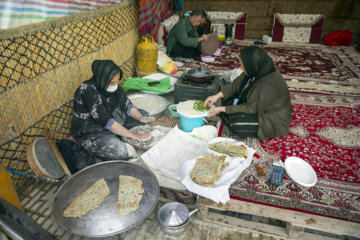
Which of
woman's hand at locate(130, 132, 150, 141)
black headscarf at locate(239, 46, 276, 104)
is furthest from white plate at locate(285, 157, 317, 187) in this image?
woman's hand at locate(130, 132, 150, 141)

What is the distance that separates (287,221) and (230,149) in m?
0.83

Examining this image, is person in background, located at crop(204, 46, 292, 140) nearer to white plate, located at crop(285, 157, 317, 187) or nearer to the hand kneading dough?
the hand kneading dough

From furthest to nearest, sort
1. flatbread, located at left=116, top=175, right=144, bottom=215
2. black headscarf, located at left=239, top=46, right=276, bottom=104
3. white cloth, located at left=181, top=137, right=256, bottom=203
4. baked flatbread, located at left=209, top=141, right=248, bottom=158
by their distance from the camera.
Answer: black headscarf, located at left=239, top=46, right=276, bottom=104
baked flatbread, located at left=209, top=141, right=248, bottom=158
white cloth, located at left=181, top=137, right=256, bottom=203
flatbread, located at left=116, top=175, right=144, bottom=215

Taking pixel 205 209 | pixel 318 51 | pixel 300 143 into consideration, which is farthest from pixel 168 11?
pixel 205 209

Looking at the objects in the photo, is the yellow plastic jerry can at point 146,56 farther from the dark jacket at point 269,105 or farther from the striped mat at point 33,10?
the dark jacket at point 269,105

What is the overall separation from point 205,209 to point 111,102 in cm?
167

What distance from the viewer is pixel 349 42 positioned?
6727 millimetres

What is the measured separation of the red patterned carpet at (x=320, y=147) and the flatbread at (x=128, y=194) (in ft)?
2.97

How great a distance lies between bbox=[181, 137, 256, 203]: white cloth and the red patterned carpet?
0.38 ft

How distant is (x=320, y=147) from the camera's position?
2893mm

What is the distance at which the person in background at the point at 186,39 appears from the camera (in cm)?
556

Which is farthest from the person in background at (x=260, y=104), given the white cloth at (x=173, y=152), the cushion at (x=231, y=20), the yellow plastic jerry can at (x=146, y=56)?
the cushion at (x=231, y=20)

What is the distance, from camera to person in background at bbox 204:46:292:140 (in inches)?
112

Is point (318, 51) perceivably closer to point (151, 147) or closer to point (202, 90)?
point (202, 90)
